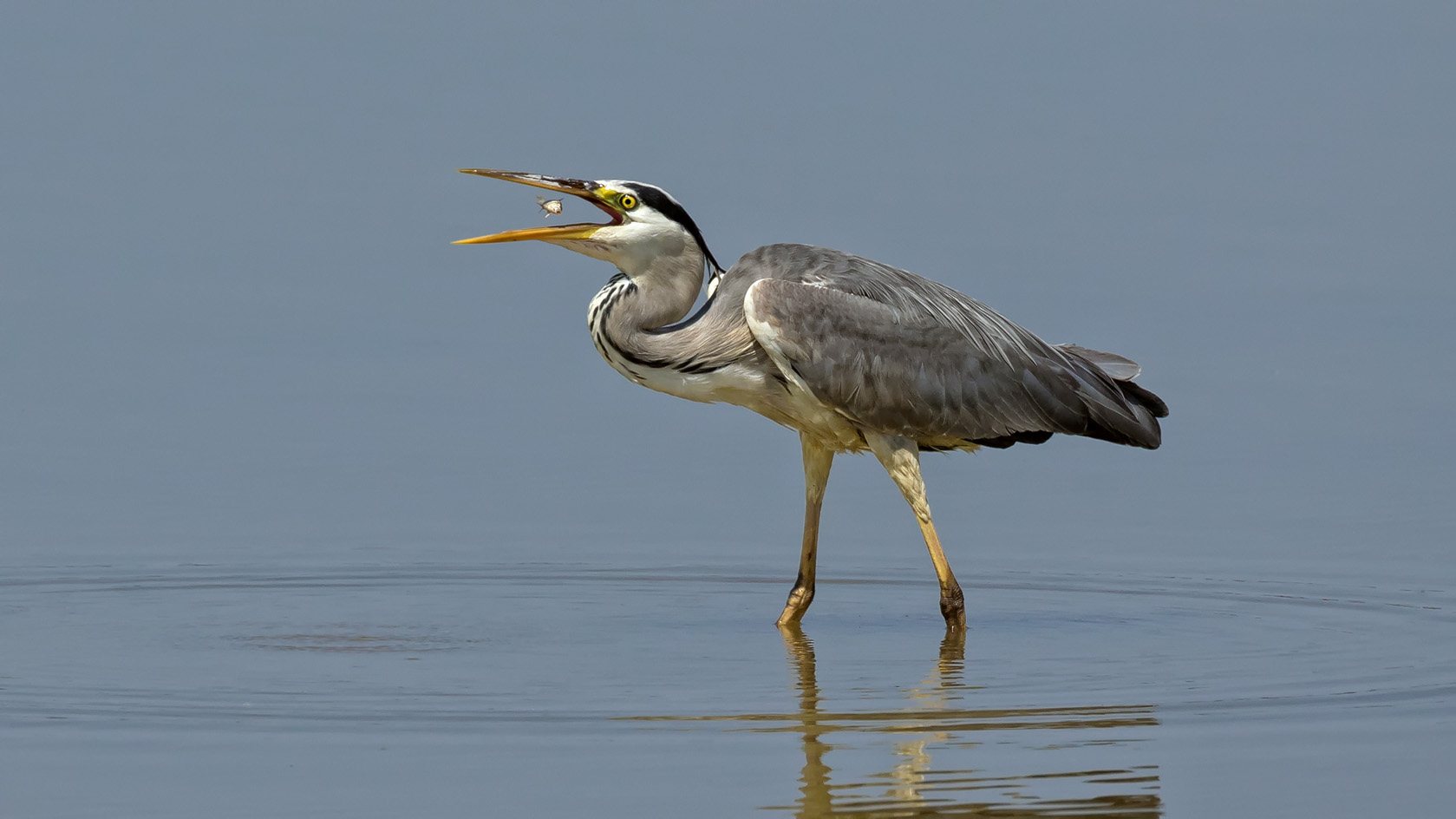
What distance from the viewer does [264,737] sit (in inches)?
379

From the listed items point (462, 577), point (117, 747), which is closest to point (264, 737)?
point (117, 747)

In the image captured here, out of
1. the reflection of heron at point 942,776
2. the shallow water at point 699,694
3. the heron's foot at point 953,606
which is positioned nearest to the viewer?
the reflection of heron at point 942,776

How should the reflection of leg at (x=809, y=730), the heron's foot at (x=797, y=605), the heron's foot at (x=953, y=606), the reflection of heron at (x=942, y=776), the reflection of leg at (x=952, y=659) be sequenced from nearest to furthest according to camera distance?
the reflection of heron at (x=942, y=776) < the reflection of leg at (x=809, y=730) < the reflection of leg at (x=952, y=659) < the heron's foot at (x=953, y=606) < the heron's foot at (x=797, y=605)

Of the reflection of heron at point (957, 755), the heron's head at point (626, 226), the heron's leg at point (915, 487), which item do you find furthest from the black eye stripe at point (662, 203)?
the reflection of heron at point (957, 755)

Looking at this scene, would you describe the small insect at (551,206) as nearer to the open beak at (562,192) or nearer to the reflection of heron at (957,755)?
the open beak at (562,192)

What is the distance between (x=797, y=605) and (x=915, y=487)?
93 centimetres

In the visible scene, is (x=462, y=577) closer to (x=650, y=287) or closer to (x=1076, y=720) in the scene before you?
(x=650, y=287)

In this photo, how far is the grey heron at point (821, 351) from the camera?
12555 mm

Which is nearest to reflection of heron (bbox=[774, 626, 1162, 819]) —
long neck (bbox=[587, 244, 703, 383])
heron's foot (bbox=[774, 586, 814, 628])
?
heron's foot (bbox=[774, 586, 814, 628])

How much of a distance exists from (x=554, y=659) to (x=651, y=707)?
1.41 meters

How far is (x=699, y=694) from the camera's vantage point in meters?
10.8

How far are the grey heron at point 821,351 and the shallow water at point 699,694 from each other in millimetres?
1032

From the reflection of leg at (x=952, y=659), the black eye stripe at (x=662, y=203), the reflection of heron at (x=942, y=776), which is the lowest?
the reflection of heron at (x=942, y=776)

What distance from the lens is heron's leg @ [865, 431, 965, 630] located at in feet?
42.7
